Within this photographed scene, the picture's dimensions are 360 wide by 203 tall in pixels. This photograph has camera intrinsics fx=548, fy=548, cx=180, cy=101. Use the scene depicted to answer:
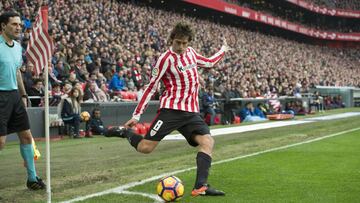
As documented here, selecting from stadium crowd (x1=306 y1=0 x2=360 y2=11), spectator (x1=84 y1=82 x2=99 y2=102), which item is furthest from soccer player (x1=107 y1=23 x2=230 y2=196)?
stadium crowd (x1=306 y1=0 x2=360 y2=11)

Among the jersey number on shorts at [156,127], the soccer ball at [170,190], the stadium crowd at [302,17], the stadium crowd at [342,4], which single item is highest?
the stadium crowd at [342,4]

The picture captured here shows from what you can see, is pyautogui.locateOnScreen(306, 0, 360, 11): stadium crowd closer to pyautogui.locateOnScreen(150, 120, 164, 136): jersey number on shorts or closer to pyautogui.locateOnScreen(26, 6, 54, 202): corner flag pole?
pyautogui.locateOnScreen(150, 120, 164, 136): jersey number on shorts

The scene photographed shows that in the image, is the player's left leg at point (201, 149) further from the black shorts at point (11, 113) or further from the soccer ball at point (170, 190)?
the black shorts at point (11, 113)

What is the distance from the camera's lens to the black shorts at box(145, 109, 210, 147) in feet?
21.5

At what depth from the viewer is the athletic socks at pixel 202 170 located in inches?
246

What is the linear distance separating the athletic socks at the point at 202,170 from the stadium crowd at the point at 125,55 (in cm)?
1054

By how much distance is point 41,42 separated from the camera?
557 centimetres

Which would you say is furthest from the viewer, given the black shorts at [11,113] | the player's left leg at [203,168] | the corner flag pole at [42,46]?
the black shorts at [11,113]

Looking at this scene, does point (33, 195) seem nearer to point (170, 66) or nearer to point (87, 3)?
point (170, 66)

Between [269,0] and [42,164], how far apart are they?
5493cm

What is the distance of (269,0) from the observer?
61.8 m

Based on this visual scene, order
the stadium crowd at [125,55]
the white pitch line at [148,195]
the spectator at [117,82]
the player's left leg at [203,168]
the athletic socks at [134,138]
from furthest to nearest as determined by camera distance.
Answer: the spectator at [117,82] < the stadium crowd at [125,55] < the athletic socks at [134,138] < the player's left leg at [203,168] < the white pitch line at [148,195]

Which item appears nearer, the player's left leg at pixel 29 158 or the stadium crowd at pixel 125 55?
the player's left leg at pixel 29 158

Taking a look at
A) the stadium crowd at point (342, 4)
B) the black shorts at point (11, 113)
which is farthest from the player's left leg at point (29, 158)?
the stadium crowd at point (342, 4)
